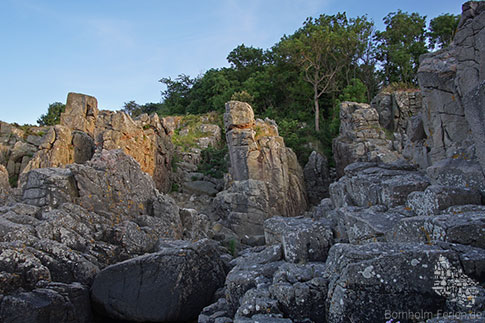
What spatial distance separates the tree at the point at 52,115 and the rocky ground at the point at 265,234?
1715cm

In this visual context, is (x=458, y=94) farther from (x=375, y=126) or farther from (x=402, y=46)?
(x=402, y=46)

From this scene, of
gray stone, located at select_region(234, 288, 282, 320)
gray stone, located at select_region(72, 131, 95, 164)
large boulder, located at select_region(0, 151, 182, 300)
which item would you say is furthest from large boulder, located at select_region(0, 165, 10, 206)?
gray stone, located at select_region(234, 288, 282, 320)

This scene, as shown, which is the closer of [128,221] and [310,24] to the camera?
[128,221]

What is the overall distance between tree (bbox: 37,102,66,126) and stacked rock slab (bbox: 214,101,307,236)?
83.6 ft

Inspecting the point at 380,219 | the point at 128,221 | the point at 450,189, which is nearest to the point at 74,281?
the point at 128,221

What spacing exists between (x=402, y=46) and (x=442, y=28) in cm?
587

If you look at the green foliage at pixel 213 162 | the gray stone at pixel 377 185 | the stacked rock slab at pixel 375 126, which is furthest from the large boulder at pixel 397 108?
the gray stone at pixel 377 185

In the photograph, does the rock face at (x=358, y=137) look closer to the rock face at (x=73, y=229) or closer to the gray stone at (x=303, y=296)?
the rock face at (x=73, y=229)

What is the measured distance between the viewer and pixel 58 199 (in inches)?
643

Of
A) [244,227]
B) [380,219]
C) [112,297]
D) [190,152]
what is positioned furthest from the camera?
[190,152]

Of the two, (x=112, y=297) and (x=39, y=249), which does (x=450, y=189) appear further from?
(x=39, y=249)

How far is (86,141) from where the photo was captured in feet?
89.4

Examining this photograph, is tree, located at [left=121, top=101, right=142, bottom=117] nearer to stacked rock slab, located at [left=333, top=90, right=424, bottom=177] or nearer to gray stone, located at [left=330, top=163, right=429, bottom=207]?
stacked rock slab, located at [left=333, top=90, right=424, bottom=177]

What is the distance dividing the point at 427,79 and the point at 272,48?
36.9 metres
